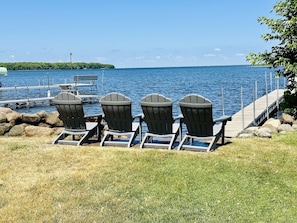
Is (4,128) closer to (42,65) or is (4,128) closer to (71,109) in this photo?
(71,109)

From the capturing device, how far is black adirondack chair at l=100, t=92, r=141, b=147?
6582 millimetres

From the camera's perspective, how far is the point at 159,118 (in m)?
6.49

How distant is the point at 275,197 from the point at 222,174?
884mm

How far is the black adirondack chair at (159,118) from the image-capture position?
20.8 ft

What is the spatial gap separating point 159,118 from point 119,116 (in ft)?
2.41

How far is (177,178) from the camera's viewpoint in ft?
15.7

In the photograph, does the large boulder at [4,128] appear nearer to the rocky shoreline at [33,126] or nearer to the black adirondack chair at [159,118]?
the rocky shoreline at [33,126]

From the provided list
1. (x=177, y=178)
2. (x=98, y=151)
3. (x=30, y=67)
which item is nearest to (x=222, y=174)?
(x=177, y=178)

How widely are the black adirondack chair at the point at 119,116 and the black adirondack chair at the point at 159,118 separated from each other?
10.2 inches

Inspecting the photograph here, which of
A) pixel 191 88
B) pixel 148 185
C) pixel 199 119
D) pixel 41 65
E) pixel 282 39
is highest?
pixel 41 65

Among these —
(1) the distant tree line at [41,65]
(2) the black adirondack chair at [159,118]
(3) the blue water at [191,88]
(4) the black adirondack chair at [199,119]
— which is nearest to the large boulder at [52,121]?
(2) the black adirondack chair at [159,118]

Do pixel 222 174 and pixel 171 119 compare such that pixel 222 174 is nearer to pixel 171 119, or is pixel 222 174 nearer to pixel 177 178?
pixel 177 178

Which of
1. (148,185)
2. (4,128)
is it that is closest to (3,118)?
(4,128)

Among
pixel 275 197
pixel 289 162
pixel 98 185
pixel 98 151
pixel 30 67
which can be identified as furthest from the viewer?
pixel 30 67
